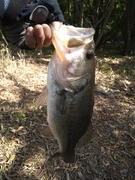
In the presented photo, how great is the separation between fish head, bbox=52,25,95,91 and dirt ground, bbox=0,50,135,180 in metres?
1.41

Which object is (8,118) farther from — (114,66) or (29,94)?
(114,66)

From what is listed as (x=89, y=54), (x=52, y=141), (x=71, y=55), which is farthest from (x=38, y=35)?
(x=52, y=141)

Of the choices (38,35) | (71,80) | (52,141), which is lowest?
(52,141)

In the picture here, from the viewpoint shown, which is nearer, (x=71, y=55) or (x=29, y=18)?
(x=71, y=55)

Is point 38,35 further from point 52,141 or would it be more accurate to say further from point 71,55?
point 52,141

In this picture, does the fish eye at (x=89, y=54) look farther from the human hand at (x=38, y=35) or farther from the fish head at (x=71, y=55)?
the human hand at (x=38, y=35)

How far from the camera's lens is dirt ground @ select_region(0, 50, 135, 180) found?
2500 millimetres

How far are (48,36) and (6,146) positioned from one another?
68.1 inches

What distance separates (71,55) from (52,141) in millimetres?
1648

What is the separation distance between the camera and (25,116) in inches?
123

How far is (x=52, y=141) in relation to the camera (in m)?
2.82

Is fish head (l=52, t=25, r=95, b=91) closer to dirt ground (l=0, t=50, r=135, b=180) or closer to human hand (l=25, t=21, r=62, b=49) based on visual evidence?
human hand (l=25, t=21, r=62, b=49)

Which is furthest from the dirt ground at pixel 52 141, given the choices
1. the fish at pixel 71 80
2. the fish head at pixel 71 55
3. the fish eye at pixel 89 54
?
the fish eye at pixel 89 54

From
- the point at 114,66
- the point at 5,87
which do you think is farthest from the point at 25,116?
the point at 114,66
